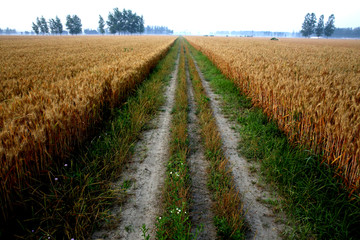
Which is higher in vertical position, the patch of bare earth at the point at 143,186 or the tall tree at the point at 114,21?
the tall tree at the point at 114,21

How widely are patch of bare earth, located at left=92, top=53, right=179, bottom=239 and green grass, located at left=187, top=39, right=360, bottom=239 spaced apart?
1740mm

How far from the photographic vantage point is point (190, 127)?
5.18m

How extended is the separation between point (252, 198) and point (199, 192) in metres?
0.81

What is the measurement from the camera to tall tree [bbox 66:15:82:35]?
9738 centimetres

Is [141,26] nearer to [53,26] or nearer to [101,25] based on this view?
[101,25]

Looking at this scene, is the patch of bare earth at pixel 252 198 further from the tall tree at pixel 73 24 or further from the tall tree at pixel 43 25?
the tall tree at pixel 43 25

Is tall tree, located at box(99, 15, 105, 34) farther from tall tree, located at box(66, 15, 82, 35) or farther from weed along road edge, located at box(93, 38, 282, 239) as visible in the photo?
weed along road edge, located at box(93, 38, 282, 239)

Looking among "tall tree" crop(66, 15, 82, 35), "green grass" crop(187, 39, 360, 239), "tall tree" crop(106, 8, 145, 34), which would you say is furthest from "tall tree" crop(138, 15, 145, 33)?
"green grass" crop(187, 39, 360, 239)

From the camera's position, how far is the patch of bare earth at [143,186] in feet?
7.64

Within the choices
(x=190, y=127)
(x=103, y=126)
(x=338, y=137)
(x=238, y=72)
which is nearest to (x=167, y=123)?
(x=190, y=127)

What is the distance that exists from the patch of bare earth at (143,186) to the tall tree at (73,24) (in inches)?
4705

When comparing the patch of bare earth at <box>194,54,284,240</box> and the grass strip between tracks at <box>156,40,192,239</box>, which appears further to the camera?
the patch of bare earth at <box>194,54,284,240</box>

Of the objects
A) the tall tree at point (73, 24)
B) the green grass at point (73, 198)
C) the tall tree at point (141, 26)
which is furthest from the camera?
the tall tree at point (141, 26)

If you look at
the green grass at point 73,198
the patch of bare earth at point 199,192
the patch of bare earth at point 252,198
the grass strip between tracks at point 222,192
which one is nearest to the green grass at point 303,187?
the patch of bare earth at point 252,198
